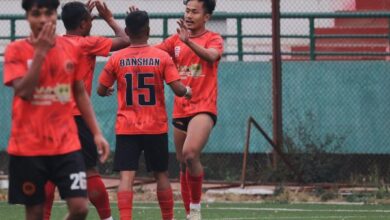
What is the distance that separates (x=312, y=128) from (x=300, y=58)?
5.98 feet

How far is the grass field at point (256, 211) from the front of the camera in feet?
45.2

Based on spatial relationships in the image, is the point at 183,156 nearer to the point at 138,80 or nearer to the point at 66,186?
the point at 138,80

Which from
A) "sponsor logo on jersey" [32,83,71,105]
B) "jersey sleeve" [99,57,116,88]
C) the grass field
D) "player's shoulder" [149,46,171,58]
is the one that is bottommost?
the grass field

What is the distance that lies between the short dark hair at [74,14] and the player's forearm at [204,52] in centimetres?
112

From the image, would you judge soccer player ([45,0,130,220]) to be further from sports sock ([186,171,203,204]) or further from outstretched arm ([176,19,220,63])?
sports sock ([186,171,203,204])

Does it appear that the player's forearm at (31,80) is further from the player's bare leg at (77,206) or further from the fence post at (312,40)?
the fence post at (312,40)

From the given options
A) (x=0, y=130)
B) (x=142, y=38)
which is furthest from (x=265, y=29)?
(x=142, y=38)

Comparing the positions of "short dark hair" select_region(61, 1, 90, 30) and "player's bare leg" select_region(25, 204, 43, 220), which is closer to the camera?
"player's bare leg" select_region(25, 204, 43, 220)

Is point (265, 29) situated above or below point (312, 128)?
above

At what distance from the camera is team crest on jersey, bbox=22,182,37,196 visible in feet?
26.8

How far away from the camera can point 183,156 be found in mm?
11773

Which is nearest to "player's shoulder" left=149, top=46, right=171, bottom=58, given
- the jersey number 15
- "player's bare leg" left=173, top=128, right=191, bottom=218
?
the jersey number 15

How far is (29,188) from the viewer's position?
26.8 feet

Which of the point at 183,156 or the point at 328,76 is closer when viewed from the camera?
the point at 183,156
